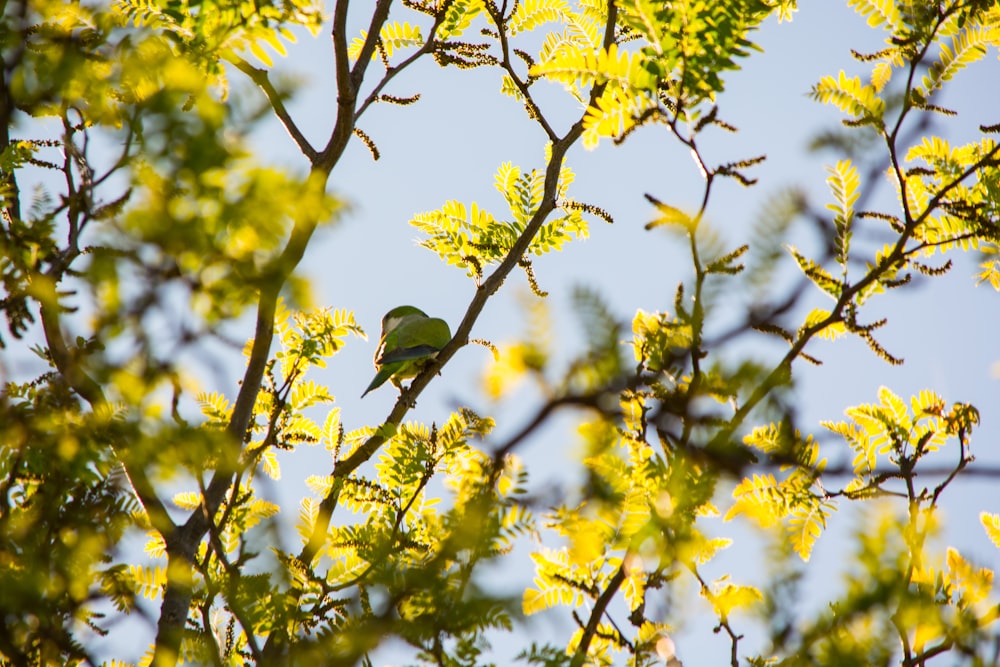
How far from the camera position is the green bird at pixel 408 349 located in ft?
20.1

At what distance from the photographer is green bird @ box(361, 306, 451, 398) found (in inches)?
241

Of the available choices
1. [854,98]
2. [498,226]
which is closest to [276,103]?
[498,226]

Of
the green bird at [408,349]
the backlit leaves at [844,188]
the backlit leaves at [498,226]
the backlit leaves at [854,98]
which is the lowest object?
the backlit leaves at [844,188]

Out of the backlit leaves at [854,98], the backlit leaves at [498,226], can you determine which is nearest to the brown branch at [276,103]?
the backlit leaves at [498,226]

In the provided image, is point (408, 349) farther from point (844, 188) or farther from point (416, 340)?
point (844, 188)

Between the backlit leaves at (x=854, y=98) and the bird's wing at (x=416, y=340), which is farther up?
the bird's wing at (x=416, y=340)

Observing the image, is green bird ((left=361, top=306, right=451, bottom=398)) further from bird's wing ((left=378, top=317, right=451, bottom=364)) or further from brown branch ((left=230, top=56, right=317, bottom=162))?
brown branch ((left=230, top=56, right=317, bottom=162))

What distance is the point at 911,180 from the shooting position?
3283 millimetres

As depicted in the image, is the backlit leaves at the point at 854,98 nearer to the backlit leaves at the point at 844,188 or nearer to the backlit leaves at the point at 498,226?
the backlit leaves at the point at 844,188

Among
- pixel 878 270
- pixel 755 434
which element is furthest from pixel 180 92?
pixel 755 434

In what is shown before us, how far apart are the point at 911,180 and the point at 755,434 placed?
1.31 meters

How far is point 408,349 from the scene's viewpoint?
6133 millimetres

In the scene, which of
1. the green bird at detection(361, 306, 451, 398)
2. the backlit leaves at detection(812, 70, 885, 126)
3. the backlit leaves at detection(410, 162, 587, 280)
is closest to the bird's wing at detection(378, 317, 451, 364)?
the green bird at detection(361, 306, 451, 398)

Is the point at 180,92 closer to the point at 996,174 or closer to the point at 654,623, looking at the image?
the point at 654,623
